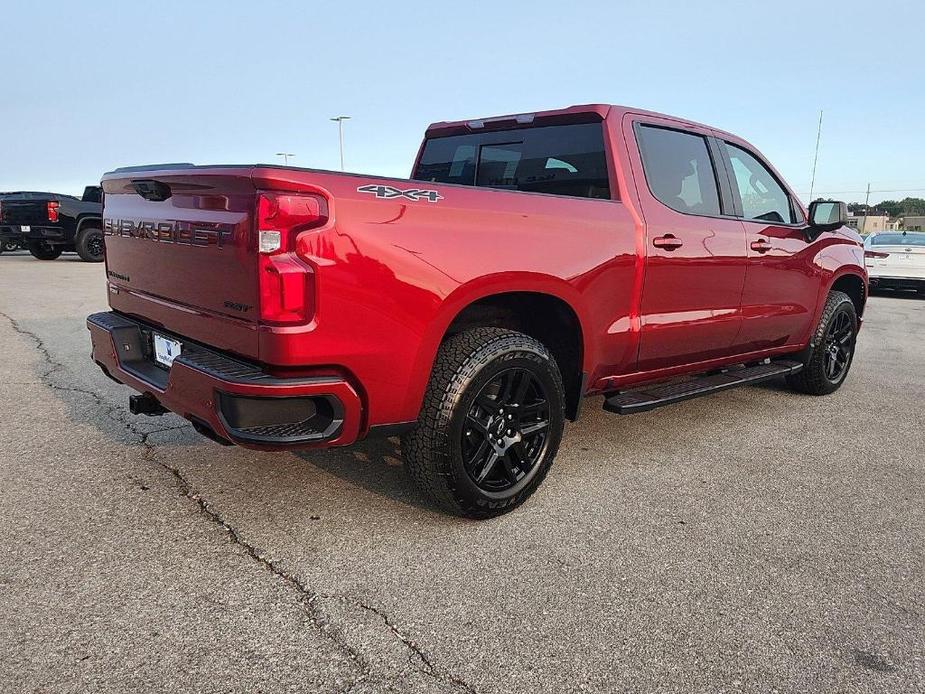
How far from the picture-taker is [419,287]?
2.61 m

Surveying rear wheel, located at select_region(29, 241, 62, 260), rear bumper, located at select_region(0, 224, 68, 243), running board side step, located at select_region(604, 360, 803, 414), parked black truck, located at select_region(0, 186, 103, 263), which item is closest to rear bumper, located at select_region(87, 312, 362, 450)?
running board side step, located at select_region(604, 360, 803, 414)

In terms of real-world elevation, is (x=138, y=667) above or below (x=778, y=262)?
below

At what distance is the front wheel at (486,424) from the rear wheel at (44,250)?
1664 cm

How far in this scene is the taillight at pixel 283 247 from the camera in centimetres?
229

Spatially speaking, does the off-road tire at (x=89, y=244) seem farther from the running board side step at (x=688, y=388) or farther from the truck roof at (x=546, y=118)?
the running board side step at (x=688, y=388)

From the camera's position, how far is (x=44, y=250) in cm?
1728

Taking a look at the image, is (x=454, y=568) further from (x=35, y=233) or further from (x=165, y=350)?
(x=35, y=233)

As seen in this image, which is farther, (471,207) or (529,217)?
(529,217)

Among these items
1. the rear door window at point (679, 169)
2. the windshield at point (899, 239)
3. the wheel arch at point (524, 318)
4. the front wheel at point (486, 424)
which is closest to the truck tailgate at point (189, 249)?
the wheel arch at point (524, 318)

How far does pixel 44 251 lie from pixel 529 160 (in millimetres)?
17319

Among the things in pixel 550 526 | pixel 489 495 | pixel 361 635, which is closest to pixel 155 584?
pixel 361 635

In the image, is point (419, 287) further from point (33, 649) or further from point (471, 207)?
point (33, 649)

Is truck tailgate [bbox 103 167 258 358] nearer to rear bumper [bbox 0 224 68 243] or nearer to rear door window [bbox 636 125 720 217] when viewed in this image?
rear door window [bbox 636 125 720 217]

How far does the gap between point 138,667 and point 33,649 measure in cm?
35
